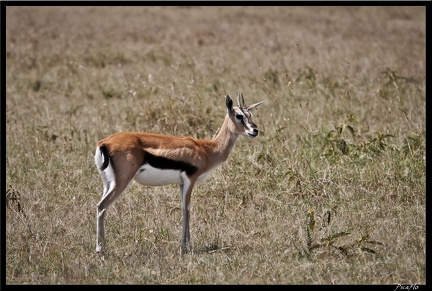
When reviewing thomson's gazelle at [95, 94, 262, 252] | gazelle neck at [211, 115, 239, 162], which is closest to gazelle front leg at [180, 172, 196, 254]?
thomson's gazelle at [95, 94, 262, 252]

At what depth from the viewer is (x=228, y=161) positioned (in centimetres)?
827

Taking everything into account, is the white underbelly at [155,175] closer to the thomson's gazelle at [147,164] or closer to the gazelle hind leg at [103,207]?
the thomson's gazelle at [147,164]

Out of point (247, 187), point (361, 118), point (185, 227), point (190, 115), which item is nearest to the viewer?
point (185, 227)

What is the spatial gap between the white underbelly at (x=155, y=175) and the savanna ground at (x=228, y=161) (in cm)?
51

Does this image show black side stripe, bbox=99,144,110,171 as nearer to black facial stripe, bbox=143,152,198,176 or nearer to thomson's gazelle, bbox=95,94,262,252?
thomson's gazelle, bbox=95,94,262,252

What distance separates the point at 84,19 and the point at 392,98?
8740 millimetres

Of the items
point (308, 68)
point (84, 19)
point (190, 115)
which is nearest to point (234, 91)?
point (308, 68)

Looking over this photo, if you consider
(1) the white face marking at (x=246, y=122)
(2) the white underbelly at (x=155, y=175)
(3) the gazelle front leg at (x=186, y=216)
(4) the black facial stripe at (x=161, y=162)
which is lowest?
(3) the gazelle front leg at (x=186, y=216)

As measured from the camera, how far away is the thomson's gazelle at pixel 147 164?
604cm

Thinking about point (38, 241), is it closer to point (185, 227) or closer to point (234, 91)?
point (185, 227)

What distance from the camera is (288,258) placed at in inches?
234

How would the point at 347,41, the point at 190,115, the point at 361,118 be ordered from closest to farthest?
the point at 190,115 → the point at 361,118 → the point at 347,41

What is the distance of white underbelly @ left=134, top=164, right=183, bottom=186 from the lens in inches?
241

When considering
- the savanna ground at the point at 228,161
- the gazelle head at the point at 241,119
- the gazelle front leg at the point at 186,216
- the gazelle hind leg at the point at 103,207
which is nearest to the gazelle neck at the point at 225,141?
the gazelle head at the point at 241,119
